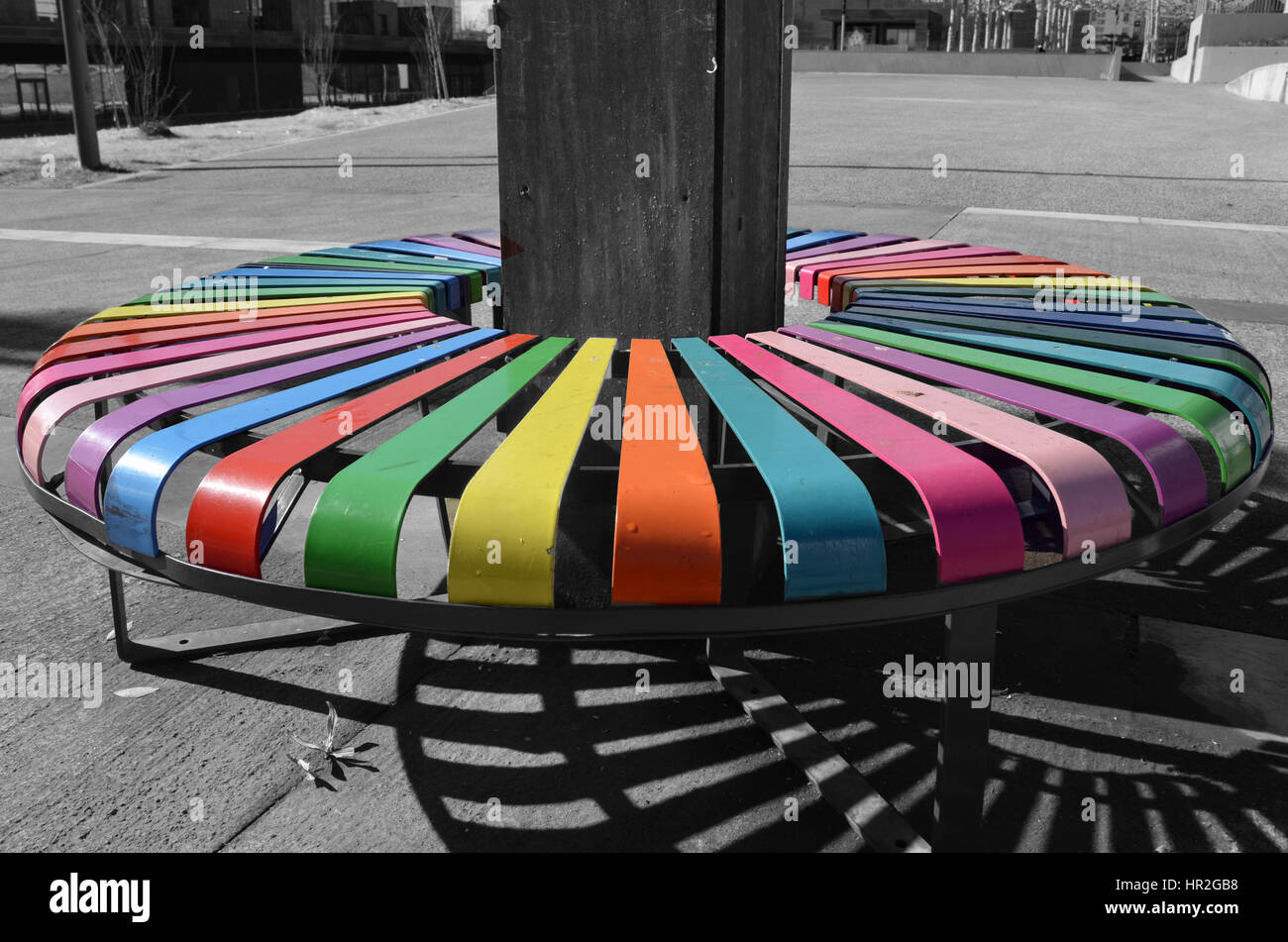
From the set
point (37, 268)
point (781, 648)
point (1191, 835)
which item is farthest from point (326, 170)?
point (1191, 835)

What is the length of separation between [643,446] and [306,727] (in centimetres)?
126

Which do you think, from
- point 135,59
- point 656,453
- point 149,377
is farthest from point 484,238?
point 135,59

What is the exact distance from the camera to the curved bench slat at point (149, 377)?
6.24 ft

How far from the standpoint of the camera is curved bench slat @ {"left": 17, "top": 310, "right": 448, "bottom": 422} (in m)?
2.11

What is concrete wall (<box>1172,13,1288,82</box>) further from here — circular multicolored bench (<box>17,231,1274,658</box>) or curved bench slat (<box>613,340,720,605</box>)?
curved bench slat (<box>613,340,720,605</box>)

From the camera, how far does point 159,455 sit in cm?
156

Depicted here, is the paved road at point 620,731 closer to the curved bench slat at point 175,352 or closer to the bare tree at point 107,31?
the curved bench slat at point 175,352

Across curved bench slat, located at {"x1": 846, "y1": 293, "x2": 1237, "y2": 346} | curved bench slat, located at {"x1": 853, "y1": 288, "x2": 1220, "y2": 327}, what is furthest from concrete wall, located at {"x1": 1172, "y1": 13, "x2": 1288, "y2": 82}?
curved bench slat, located at {"x1": 846, "y1": 293, "x2": 1237, "y2": 346}

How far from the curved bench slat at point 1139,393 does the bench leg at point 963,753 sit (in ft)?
1.46

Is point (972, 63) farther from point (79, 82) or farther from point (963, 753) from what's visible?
point (963, 753)

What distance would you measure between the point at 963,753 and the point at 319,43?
38581mm

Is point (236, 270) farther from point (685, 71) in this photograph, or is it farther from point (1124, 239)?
point (1124, 239)

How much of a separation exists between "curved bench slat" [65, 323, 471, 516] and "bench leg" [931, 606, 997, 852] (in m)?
1.22

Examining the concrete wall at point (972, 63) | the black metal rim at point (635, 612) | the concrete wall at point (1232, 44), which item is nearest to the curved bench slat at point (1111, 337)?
the black metal rim at point (635, 612)
